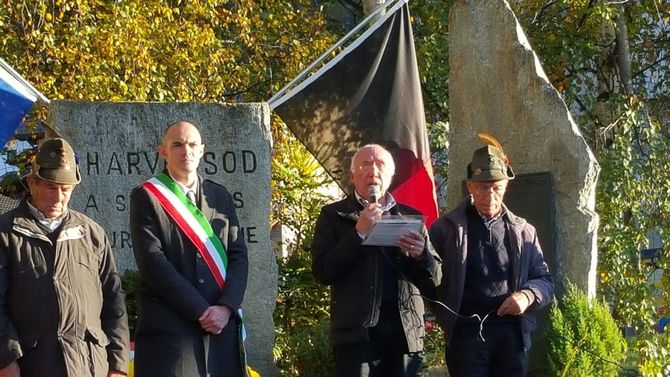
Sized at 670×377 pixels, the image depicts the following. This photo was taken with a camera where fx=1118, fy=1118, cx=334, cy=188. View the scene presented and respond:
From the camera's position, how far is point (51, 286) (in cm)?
482

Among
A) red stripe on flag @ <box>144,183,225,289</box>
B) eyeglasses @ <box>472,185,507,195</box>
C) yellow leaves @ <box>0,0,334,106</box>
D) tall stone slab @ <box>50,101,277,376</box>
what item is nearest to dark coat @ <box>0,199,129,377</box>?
red stripe on flag @ <box>144,183,225,289</box>

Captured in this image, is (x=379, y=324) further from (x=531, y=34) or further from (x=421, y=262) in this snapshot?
(x=531, y=34)

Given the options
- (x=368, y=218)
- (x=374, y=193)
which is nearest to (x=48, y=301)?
(x=368, y=218)

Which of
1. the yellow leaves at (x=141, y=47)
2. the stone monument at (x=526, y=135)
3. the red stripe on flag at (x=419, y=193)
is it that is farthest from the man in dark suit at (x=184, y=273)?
the yellow leaves at (x=141, y=47)

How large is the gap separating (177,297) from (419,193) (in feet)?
8.92

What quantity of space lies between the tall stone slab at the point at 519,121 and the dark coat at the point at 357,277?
83.4 inches

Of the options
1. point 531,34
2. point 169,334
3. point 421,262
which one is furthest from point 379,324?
point 531,34

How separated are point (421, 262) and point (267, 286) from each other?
2.24m

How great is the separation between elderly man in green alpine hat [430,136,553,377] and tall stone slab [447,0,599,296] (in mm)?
1796

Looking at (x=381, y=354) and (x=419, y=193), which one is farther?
(x=419, y=193)

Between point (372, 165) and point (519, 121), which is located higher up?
point (519, 121)

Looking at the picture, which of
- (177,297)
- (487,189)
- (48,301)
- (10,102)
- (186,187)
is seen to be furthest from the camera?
(10,102)

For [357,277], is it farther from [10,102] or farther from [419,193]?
[10,102]

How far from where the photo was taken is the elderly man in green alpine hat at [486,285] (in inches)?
219
